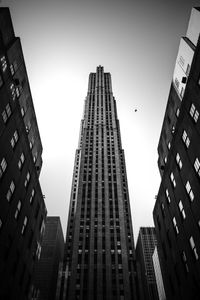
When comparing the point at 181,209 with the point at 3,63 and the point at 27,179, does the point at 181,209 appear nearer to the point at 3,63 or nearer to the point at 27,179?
the point at 27,179

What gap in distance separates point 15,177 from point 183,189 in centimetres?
2135

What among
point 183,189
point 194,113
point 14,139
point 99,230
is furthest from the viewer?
point 99,230

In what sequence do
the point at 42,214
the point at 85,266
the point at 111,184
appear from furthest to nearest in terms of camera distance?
1. the point at 111,184
2. the point at 85,266
3. the point at 42,214

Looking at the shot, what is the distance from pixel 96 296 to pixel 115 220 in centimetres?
2847

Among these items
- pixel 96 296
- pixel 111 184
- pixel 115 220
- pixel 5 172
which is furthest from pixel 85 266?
pixel 5 172

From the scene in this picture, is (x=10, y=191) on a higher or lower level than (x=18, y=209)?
higher

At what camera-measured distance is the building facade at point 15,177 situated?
1190 inches

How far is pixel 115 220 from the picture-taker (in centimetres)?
9969

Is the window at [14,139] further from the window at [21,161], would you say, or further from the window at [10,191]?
the window at [10,191]

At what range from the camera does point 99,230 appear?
313 ft

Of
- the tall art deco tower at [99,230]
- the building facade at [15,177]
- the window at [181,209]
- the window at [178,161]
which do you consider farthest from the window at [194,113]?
the tall art deco tower at [99,230]

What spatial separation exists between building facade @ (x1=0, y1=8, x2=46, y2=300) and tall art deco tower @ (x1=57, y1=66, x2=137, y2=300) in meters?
48.0

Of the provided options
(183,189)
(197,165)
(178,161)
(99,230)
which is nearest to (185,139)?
(178,161)

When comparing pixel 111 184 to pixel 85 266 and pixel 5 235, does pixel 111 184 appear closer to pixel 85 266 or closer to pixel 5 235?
pixel 85 266
